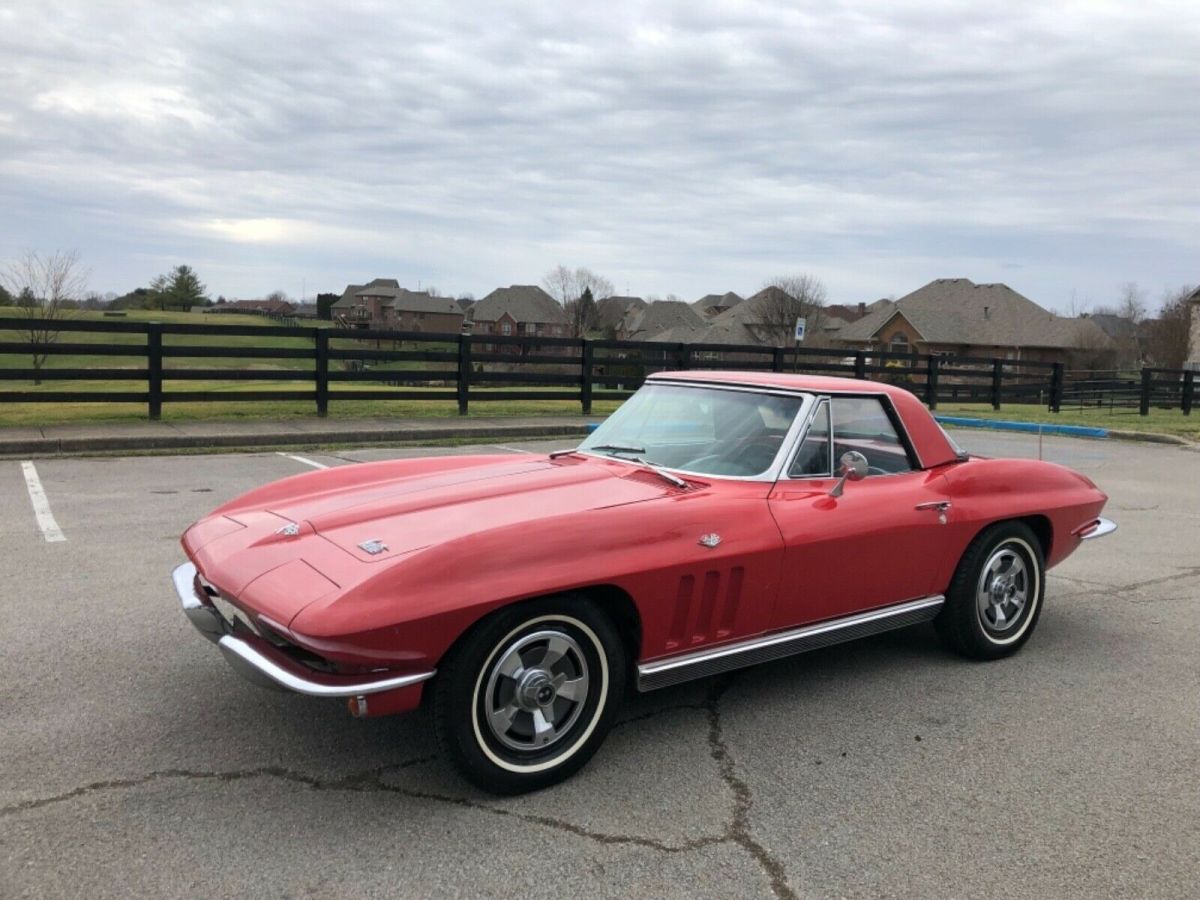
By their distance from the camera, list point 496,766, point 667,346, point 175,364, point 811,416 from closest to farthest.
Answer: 1. point 496,766
2. point 811,416
3. point 667,346
4. point 175,364

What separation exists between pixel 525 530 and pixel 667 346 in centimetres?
1501

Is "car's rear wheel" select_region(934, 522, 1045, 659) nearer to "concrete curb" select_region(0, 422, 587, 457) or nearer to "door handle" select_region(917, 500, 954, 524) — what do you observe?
"door handle" select_region(917, 500, 954, 524)

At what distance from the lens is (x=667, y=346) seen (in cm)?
1794

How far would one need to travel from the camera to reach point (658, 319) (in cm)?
9794

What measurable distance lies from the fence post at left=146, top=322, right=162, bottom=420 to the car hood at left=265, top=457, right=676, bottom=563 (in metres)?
10.3

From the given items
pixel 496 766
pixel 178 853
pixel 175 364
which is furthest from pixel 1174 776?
pixel 175 364

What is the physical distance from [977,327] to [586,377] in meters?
54.4

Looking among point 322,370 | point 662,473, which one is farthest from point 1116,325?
point 662,473

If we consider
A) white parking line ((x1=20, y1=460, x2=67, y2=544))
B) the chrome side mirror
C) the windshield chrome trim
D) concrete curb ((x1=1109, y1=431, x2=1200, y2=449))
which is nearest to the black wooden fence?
white parking line ((x1=20, y1=460, x2=67, y2=544))

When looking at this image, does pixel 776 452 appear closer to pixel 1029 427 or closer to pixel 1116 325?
pixel 1029 427

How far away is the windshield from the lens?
162 inches

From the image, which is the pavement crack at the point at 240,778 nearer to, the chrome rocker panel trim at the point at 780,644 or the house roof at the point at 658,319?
the chrome rocker panel trim at the point at 780,644

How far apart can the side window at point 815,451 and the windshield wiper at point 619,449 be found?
2.36 feet

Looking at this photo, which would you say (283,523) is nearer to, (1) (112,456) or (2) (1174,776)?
(2) (1174,776)
